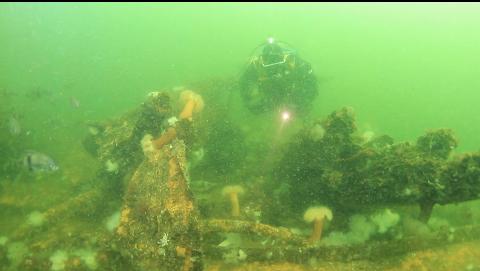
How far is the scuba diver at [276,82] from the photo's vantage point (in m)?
9.38

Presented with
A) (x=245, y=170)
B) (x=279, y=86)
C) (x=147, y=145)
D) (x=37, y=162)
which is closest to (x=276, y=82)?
(x=279, y=86)

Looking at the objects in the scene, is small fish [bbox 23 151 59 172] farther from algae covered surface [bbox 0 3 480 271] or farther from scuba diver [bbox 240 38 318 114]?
scuba diver [bbox 240 38 318 114]

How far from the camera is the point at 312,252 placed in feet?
12.8

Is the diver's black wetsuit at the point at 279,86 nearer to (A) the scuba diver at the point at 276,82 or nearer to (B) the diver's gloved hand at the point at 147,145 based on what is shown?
(A) the scuba diver at the point at 276,82

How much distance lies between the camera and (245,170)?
7.46 metres

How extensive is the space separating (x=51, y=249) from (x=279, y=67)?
706cm

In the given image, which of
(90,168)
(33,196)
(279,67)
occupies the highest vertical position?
(279,67)

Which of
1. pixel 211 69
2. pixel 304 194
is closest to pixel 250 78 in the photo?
pixel 304 194

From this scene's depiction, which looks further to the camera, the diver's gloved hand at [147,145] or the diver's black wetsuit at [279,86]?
the diver's black wetsuit at [279,86]

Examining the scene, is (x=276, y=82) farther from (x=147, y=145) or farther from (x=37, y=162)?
(x=37, y=162)

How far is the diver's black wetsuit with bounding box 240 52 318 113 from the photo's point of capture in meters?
9.38

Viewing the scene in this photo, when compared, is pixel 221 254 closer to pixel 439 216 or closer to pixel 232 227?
pixel 232 227

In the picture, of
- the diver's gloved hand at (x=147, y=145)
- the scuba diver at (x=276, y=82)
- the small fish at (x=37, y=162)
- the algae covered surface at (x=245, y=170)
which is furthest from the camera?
the scuba diver at (x=276, y=82)

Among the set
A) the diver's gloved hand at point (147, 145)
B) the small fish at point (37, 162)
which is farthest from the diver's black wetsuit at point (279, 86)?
the small fish at point (37, 162)
